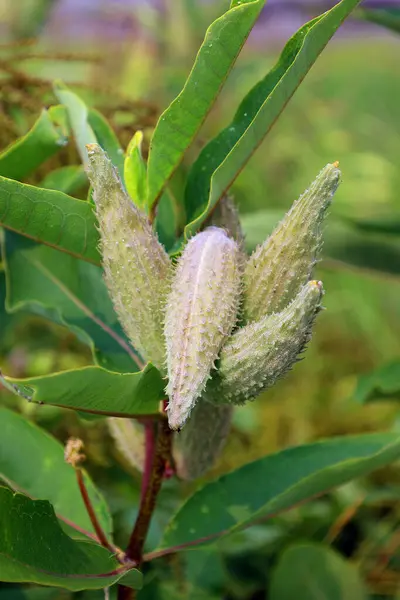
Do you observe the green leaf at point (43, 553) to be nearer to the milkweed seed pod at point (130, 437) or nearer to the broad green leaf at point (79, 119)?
the milkweed seed pod at point (130, 437)

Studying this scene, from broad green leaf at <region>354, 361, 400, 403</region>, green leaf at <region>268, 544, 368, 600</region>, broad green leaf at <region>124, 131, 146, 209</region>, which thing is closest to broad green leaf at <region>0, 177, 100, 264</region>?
broad green leaf at <region>124, 131, 146, 209</region>

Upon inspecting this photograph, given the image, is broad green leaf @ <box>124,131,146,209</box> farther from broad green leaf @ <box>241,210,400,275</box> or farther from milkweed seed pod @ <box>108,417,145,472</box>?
broad green leaf @ <box>241,210,400,275</box>

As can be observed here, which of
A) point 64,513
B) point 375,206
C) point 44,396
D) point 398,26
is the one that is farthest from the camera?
point 375,206

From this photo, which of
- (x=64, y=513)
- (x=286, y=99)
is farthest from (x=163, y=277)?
(x=64, y=513)

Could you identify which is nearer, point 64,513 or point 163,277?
point 163,277

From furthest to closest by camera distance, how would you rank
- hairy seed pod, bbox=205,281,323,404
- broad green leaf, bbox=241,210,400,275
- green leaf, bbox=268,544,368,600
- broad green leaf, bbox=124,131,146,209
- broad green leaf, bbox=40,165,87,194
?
broad green leaf, bbox=241,210,400,275 < green leaf, bbox=268,544,368,600 < broad green leaf, bbox=40,165,87,194 < broad green leaf, bbox=124,131,146,209 < hairy seed pod, bbox=205,281,323,404

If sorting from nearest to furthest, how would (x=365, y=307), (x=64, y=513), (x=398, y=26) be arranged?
(x=64, y=513) → (x=398, y=26) → (x=365, y=307)

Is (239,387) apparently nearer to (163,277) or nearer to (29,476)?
(163,277)

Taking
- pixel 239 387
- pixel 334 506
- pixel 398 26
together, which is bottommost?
pixel 334 506
